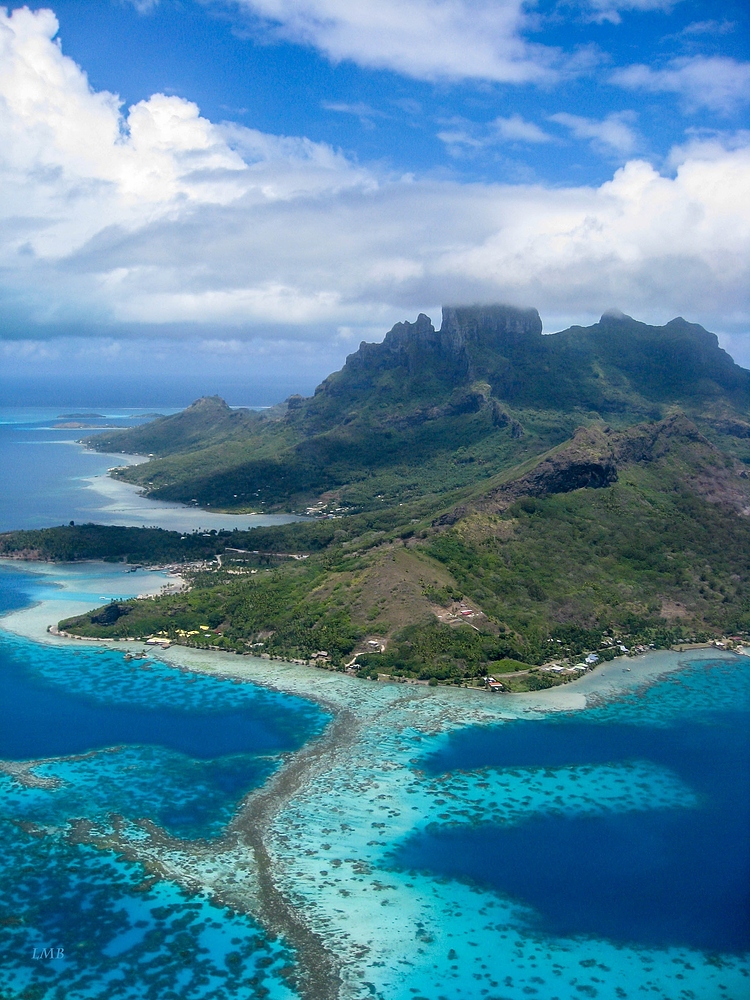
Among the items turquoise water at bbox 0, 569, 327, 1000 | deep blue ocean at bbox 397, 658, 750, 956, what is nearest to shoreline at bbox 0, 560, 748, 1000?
turquoise water at bbox 0, 569, 327, 1000

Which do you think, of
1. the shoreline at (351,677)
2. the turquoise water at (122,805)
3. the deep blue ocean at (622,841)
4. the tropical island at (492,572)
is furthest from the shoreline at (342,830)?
the tropical island at (492,572)

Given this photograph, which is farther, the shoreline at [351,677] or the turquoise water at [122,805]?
the shoreline at [351,677]

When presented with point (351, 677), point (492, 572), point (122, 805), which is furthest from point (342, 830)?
point (492, 572)

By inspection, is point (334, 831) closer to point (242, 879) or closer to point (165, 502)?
point (242, 879)

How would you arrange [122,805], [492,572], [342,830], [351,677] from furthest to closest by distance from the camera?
[492,572], [351,677], [122,805], [342,830]

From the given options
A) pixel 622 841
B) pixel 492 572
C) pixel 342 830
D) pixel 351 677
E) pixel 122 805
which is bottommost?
pixel 622 841

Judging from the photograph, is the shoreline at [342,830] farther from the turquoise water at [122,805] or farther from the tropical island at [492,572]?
the tropical island at [492,572]

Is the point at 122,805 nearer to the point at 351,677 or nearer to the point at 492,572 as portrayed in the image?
the point at 351,677

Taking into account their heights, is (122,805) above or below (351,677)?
below
